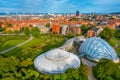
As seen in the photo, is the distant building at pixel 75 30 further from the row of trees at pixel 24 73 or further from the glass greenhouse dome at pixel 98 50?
the row of trees at pixel 24 73

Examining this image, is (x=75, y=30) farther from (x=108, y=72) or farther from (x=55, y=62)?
(x=108, y=72)

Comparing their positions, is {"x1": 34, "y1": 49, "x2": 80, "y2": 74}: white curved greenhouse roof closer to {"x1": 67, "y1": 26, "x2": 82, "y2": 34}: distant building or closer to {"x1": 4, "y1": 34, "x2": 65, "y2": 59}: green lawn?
{"x1": 4, "y1": 34, "x2": 65, "y2": 59}: green lawn

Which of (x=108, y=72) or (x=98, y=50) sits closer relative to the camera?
(x=108, y=72)

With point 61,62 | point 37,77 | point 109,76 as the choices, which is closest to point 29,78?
point 37,77

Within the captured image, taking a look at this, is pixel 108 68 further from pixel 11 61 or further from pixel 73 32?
pixel 73 32

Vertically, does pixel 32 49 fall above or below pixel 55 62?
below

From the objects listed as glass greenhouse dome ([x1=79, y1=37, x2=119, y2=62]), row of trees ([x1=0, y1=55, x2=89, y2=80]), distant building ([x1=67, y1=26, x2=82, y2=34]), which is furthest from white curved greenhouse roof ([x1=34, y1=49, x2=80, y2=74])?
distant building ([x1=67, y1=26, x2=82, y2=34])

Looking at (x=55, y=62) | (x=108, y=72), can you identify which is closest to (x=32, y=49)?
(x=55, y=62)
